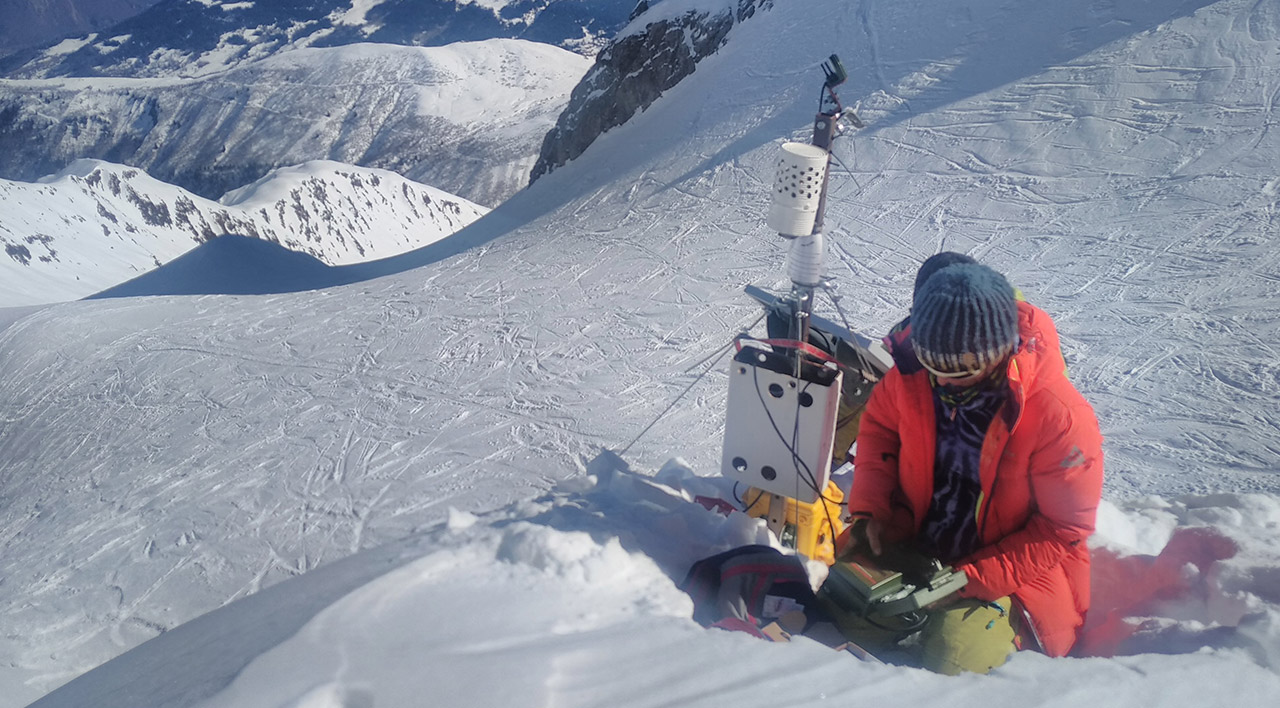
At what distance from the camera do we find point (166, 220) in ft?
138

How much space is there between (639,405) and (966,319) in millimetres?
4411

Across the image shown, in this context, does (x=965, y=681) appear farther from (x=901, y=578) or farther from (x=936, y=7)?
(x=936, y=7)

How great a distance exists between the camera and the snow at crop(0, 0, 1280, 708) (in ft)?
7.21

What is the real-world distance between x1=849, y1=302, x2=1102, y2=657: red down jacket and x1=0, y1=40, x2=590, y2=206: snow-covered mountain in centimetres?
9318

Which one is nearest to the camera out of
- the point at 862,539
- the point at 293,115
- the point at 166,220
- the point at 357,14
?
the point at 862,539

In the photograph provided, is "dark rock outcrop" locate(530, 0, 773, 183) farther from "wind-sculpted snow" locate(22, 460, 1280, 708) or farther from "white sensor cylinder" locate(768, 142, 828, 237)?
"wind-sculpted snow" locate(22, 460, 1280, 708)

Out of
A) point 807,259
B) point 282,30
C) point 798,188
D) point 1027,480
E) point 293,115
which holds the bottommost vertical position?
point 293,115

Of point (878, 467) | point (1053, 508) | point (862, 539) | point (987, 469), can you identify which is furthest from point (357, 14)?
point (1053, 508)

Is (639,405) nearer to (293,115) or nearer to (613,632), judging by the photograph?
(613,632)

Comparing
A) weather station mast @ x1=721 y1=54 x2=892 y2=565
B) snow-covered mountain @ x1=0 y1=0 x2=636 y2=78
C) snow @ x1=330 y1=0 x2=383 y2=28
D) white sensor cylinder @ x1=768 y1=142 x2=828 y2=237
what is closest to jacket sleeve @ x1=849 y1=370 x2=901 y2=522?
weather station mast @ x1=721 y1=54 x2=892 y2=565

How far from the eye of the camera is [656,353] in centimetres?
734

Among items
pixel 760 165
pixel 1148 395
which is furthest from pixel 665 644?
pixel 760 165

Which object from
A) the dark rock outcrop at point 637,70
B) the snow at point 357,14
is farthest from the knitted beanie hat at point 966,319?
the snow at point 357,14

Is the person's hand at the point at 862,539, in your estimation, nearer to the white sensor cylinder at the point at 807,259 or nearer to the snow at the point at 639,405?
the snow at the point at 639,405
